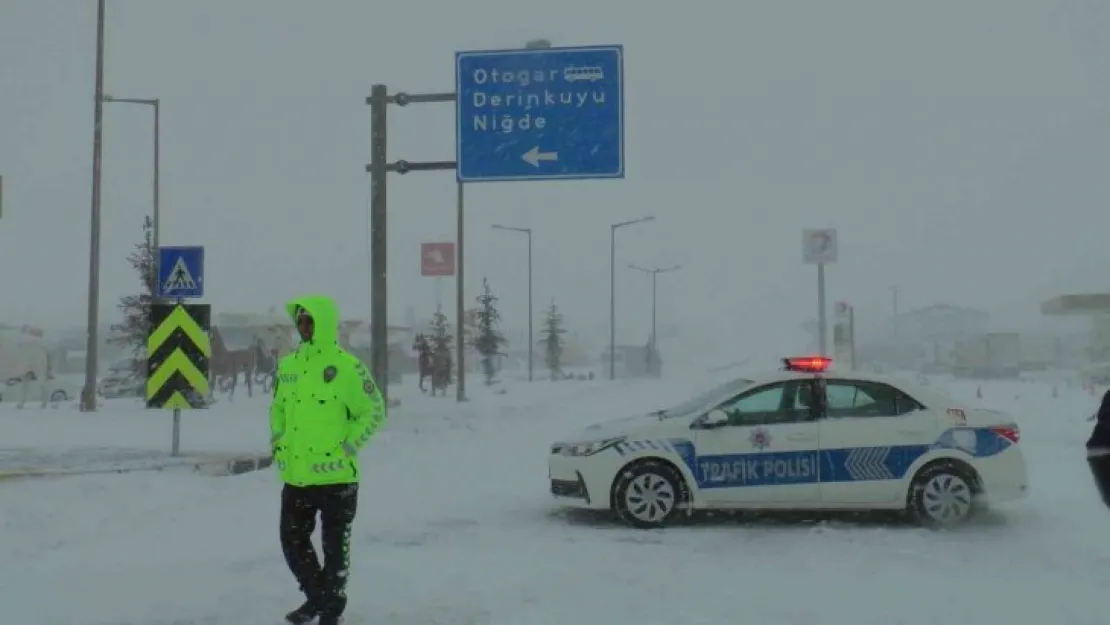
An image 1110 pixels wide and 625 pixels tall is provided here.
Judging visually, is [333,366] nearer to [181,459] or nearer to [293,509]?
[293,509]

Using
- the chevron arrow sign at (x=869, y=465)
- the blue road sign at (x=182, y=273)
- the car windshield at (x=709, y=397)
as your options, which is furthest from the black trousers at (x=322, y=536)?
the blue road sign at (x=182, y=273)

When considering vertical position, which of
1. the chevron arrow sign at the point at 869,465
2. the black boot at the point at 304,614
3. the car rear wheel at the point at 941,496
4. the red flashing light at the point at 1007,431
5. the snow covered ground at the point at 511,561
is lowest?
the snow covered ground at the point at 511,561

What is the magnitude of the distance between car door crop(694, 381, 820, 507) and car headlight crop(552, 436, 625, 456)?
76 cm

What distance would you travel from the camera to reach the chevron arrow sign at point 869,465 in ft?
33.6

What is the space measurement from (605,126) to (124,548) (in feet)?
38.3

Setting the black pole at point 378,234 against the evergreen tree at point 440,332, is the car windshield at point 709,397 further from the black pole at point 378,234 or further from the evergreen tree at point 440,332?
the evergreen tree at point 440,332

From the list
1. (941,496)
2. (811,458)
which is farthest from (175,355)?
(941,496)

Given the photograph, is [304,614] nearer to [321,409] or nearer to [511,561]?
[321,409]

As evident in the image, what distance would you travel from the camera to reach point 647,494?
10.4 metres

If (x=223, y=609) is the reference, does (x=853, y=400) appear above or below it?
above

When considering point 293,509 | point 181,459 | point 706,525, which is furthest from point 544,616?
point 181,459

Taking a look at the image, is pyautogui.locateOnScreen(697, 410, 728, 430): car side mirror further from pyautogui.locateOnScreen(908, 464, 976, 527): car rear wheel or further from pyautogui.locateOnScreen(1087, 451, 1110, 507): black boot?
pyautogui.locateOnScreen(1087, 451, 1110, 507): black boot

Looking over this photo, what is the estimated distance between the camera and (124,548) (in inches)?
359

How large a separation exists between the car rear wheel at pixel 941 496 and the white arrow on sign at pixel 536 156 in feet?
32.4
